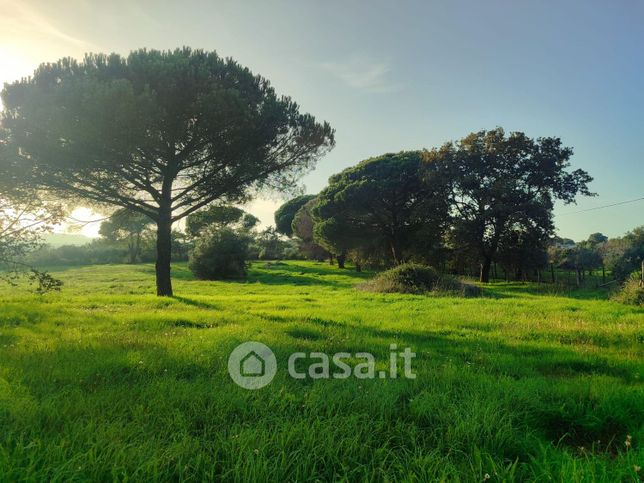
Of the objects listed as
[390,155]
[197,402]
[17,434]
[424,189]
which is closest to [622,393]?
[197,402]

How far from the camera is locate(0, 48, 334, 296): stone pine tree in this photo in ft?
42.4

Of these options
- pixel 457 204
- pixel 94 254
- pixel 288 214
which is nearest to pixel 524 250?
pixel 457 204

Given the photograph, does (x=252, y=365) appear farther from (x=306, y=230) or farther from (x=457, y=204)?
(x=306, y=230)

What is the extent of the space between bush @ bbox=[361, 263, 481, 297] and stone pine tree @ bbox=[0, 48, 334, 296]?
823 cm

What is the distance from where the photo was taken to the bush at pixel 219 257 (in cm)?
3553

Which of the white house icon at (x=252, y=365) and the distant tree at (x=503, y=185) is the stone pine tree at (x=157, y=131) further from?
the distant tree at (x=503, y=185)

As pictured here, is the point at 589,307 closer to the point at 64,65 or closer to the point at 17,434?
the point at 17,434

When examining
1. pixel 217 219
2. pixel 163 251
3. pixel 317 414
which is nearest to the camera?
pixel 317 414

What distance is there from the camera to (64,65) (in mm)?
14305

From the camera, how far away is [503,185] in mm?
28156

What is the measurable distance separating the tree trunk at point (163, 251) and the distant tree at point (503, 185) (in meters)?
22.8

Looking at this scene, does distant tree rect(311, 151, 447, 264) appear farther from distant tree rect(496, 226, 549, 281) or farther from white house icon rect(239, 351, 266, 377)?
white house icon rect(239, 351, 266, 377)

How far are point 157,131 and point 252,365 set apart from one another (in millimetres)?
12375

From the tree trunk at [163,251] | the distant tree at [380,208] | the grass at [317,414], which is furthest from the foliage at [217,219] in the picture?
the grass at [317,414]
